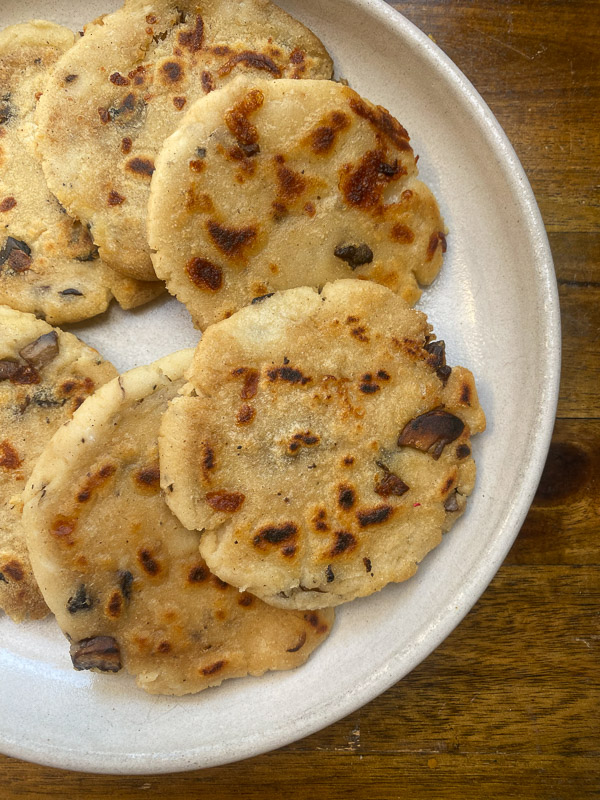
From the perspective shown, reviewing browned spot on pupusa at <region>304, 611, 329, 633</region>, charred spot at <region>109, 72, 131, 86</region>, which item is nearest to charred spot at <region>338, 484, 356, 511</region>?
browned spot on pupusa at <region>304, 611, 329, 633</region>

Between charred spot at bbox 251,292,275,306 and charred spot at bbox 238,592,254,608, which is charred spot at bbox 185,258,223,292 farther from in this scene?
charred spot at bbox 238,592,254,608

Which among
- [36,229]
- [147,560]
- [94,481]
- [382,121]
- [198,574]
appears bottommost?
[198,574]

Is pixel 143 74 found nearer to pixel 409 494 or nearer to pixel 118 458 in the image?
pixel 118 458

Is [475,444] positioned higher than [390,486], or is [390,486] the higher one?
[390,486]

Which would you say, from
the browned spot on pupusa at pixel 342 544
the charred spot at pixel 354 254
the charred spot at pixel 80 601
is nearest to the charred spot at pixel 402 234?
the charred spot at pixel 354 254

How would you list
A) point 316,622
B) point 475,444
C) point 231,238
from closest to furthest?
point 231,238
point 316,622
point 475,444

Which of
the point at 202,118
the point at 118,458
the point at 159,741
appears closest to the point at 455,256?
the point at 202,118

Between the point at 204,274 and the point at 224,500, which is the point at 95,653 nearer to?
the point at 224,500

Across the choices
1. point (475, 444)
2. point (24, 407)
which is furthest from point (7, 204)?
point (475, 444)
